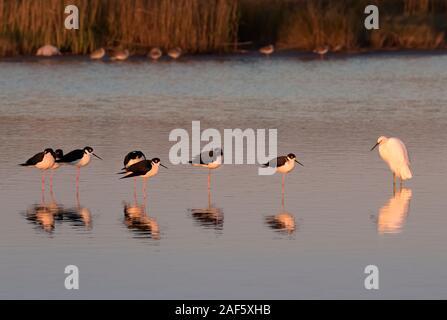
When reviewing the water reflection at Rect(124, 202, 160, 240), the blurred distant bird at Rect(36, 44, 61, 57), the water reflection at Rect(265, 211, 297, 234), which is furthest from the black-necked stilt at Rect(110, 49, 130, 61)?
the water reflection at Rect(265, 211, 297, 234)

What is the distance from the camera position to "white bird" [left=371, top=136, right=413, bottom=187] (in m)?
16.1

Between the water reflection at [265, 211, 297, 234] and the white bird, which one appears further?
the white bird

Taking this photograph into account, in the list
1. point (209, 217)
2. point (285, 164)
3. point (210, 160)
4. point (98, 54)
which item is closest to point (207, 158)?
point (210, 160)

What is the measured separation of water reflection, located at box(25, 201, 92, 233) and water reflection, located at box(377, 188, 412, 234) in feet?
9.50

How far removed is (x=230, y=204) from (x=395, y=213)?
1764 millimetres

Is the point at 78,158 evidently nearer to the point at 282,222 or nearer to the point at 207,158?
the point at 207,158

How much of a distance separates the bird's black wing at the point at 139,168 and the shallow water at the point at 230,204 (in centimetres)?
24

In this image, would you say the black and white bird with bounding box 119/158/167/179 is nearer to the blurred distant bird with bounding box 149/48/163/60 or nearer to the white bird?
the white bird

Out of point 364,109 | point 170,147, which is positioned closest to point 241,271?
point 170,147

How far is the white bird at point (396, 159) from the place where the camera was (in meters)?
16.1

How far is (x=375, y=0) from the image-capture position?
129 feet

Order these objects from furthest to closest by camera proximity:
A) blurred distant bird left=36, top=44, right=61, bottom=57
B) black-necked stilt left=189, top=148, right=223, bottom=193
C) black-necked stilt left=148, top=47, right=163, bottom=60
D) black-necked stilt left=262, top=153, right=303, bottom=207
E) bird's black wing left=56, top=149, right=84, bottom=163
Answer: black-necked stilt left=148, top=47, right=163, bottom=60
blurred distant bird left=36, top=44, right=61, bottom=57
bird's black wing left=56, top=149, right=84, bottom=163
black-necked stilt left=189, top=148, right=223, bottom=193
black-necked stilt left=262, top=153, right=303, bottom=207

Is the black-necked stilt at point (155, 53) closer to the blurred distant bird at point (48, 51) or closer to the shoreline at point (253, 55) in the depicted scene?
the shoreline at point (253, 55)
